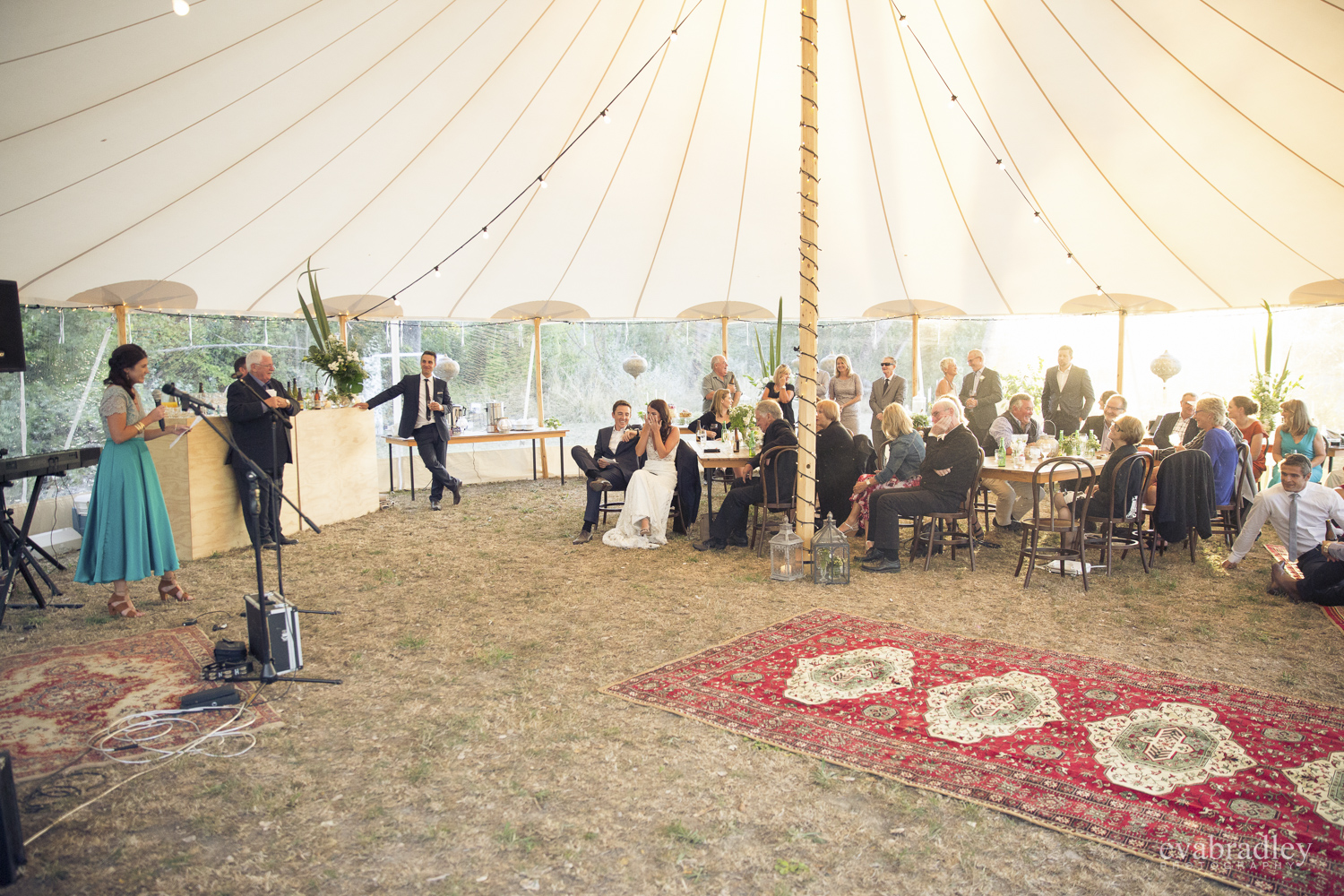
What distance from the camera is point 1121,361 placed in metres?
10.2

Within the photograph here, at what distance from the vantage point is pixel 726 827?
235 centimetres

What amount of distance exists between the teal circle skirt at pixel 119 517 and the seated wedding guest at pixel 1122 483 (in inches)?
222

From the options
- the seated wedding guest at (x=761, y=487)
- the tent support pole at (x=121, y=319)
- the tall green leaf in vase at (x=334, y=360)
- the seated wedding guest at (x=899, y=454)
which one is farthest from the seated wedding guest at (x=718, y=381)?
the tent support pole at (x=121, y=319)

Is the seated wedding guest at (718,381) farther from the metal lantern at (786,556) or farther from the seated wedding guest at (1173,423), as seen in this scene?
the seated wedding guest at (1173,423)

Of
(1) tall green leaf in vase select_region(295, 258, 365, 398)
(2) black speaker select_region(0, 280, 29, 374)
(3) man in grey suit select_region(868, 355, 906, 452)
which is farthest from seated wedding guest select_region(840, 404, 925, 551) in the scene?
(2) black speaker select_region(0, 280, 29, 374)

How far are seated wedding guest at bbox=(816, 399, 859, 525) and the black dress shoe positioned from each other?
2.07ft

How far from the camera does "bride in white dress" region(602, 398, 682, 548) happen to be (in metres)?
6.48

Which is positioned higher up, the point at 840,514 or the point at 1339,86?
the point at 1339,86

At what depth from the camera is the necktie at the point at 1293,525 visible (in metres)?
4.71

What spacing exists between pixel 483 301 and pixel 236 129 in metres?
4.32

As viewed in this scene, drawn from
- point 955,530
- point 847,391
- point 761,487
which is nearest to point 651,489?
point 761,487

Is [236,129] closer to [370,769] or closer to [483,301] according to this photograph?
[483,301]

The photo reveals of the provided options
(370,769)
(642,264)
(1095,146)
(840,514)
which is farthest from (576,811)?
(642,264)

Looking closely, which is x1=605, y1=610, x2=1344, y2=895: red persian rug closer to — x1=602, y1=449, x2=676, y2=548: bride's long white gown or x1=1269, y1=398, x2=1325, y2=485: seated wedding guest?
x1=602, y1=449, x2=676, y2=548: bride's long white gown
